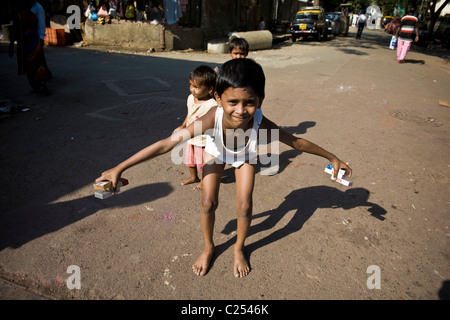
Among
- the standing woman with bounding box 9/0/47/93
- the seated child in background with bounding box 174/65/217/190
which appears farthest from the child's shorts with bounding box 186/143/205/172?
the standing woman with bounding box 9/0/47/93

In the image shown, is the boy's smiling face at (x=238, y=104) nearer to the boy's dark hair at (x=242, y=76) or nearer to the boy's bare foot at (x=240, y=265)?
the boy's dark hair at (x=242, y=76)

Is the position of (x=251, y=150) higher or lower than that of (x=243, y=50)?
lower

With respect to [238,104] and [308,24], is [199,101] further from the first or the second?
[308,24]

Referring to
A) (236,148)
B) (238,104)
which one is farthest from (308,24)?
(238,104)

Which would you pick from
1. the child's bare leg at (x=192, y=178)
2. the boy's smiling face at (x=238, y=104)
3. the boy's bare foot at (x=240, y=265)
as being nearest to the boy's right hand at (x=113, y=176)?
the boy's smiling face at (x=238, y=104)

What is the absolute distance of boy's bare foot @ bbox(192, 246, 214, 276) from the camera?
2164mm

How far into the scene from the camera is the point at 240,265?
219 cm

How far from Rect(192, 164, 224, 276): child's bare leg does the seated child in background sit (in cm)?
75

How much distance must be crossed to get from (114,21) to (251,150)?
14.2 m

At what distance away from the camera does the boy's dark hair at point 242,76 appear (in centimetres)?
187

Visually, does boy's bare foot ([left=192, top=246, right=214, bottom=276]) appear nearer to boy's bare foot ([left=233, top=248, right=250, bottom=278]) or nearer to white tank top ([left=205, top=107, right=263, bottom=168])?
boy's bare foot ([left=233, top=248, right=250, bottom=278])

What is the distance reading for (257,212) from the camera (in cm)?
293
